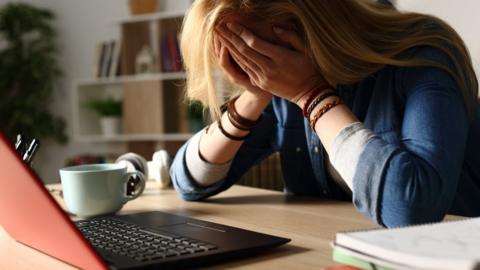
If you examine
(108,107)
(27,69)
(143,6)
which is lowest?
(108,107)

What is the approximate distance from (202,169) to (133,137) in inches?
97.5

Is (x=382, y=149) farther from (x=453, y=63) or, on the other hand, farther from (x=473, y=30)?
(x=473, y=30)

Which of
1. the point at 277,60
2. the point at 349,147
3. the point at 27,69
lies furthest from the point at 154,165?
the point at 27,69

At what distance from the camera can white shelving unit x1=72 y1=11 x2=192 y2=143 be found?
333 centimetres

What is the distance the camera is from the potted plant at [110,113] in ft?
11.9

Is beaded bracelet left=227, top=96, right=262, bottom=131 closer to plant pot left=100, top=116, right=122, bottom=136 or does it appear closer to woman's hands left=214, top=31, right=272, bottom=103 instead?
woman's hands left=214, top=31, right=272, bottom=103

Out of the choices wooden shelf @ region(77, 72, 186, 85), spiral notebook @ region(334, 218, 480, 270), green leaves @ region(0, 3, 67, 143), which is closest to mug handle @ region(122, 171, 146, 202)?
spiral notebook @ region(334, 218, 480, 270)

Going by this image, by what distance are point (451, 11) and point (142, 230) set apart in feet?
4.19

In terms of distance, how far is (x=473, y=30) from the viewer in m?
1.63

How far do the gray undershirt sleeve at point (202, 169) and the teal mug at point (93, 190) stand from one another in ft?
0.61

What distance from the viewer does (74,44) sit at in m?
3.89

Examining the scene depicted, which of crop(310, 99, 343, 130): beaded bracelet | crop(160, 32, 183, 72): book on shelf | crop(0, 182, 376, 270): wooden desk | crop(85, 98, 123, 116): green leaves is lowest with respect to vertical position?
crop(0, 182, 376, 270): wooden desk

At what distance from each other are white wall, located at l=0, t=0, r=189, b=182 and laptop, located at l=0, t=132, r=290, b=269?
306cm

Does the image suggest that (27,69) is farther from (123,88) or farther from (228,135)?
(228,135)
